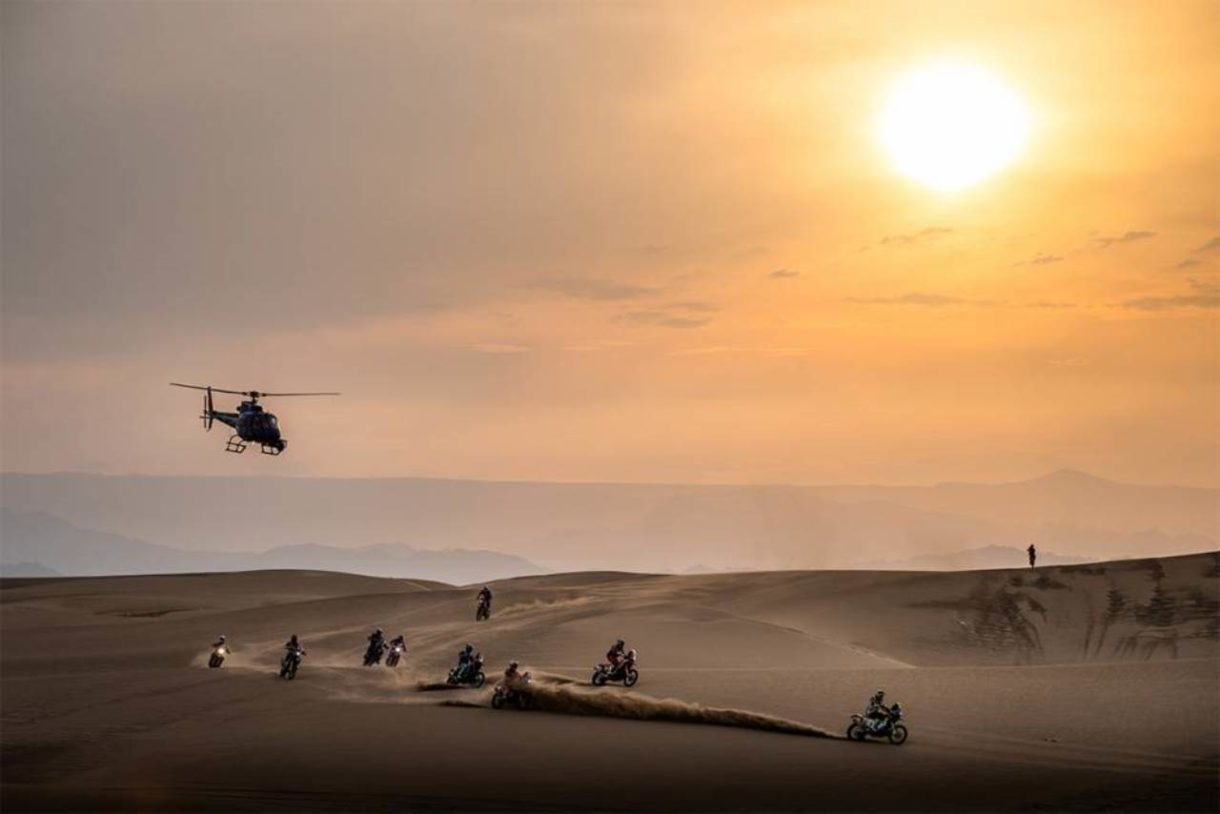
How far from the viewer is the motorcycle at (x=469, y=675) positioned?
119 feet

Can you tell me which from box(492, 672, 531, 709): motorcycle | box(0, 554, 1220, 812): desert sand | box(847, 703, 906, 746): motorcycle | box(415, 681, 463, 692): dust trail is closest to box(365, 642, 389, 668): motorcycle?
box(0, 554, 1220, 812): desert sand

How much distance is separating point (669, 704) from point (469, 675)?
6376mm

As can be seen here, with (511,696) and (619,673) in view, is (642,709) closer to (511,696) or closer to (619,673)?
(511,696)

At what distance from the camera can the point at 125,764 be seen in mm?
26000

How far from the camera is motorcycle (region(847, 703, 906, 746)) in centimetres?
2861

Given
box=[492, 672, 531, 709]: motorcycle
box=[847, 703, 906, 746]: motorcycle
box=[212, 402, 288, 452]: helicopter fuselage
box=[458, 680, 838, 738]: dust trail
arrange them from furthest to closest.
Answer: box=[212, 402, 288, 452]: helicopter fuselage, box=[492, 672, 531, 709]: motorcycle, box=[458, 680, 838, 738]: dust trail, box=[847, 703, 906, 746]: motorcycle

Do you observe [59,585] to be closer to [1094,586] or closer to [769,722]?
[1094,586]

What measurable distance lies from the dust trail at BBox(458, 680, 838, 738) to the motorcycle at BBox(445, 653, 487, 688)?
105 inches

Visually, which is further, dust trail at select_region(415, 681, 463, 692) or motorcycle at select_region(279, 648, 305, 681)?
motorcycle at select_region(279, 648, 305, 681)

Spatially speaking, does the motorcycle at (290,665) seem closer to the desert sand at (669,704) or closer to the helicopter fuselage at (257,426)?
the desert sand at (669,704)

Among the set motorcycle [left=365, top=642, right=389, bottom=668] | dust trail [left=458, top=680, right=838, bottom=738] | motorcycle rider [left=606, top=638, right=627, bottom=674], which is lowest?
dust trail [left=458, top=680, right=838, bottom=738]

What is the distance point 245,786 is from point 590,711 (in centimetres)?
1006

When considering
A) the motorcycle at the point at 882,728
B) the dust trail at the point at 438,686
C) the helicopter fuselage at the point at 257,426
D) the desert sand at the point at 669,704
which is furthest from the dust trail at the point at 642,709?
the helicopter fuselage at the point at 257,426

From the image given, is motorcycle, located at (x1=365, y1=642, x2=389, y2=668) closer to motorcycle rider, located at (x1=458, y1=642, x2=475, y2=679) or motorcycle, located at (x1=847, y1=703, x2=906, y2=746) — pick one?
motorcycle rider, located at (x1=458, y1=642, x2=475, y2=679)
